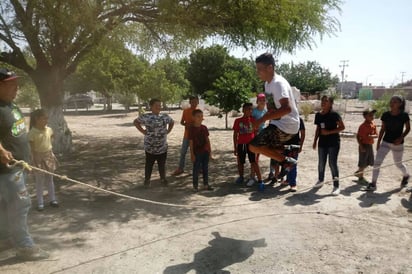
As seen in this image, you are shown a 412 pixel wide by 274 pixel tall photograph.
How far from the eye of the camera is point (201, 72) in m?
49.2

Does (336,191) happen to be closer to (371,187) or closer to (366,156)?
(371,187)

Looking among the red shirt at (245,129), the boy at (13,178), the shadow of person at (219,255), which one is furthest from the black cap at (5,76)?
the red shirt at (245,129)

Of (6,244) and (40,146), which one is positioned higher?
(40,146)

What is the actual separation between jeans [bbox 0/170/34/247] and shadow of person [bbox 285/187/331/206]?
401cm

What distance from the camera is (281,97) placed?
451 cm

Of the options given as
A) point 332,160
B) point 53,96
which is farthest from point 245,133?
point 53,96

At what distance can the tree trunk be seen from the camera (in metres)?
10.3

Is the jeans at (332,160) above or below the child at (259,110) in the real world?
below

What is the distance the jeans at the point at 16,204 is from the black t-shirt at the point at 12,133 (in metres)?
0.12

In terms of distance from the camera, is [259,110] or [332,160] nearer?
[332,160]

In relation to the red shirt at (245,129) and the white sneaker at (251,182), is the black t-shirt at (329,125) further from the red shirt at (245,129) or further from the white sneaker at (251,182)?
the white sneaker at (251,182)

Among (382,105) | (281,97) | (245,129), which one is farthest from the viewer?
(382,105)

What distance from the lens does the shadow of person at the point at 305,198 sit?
20.2 ft

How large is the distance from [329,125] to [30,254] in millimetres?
5426
